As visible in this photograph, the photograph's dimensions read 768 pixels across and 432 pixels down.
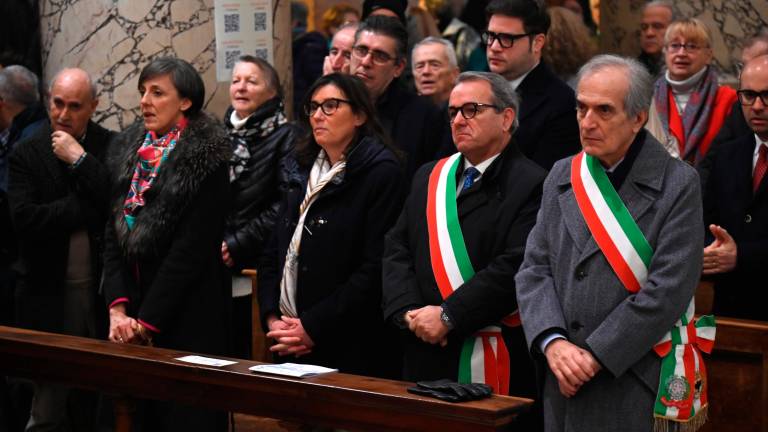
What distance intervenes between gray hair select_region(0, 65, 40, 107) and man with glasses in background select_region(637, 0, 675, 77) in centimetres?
346

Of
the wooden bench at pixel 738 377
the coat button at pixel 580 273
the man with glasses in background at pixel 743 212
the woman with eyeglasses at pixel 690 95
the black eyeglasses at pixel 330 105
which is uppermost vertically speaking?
the woman with eyeglasses at pixel 690 95

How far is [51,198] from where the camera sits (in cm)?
590

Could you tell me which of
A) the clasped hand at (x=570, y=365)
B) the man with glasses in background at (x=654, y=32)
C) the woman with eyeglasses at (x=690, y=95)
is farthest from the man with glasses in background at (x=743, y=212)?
the man with glasses in background at (x=654, y=32)

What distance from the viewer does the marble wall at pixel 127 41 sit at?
7.04 metres

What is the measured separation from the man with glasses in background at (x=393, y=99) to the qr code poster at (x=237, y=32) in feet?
5.11

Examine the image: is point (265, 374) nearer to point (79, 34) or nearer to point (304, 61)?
point (79, 34)

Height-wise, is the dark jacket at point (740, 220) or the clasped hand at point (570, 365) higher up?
the dark jacket at point (740, 220)

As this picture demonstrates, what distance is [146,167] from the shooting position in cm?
521

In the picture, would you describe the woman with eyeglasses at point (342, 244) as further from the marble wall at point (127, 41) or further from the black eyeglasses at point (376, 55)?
the marble wall at point (127, 41)

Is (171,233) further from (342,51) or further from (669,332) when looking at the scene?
(669,332)

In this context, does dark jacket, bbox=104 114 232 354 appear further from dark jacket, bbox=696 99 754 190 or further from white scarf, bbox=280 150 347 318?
dark jacket, bbox=696 99 754 190

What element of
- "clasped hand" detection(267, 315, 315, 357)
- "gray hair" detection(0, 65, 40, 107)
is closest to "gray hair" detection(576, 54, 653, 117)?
"clasped hand" detection(267, 315, 315, 357)

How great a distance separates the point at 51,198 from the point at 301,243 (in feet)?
5.19

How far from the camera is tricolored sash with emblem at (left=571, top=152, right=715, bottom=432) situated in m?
3.75
